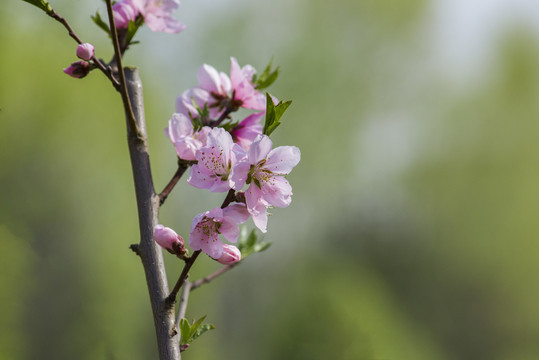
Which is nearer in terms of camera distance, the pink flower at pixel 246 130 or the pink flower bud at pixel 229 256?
the pink flower bud at pixel 229 256

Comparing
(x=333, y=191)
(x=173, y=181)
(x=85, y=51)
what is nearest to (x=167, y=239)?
(x=173, y=181)

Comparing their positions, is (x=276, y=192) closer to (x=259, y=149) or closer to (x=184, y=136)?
(x=259, y=149)

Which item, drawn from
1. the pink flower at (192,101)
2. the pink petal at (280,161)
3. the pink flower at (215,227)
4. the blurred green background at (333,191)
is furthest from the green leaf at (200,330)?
the blurred green background at (333,191)

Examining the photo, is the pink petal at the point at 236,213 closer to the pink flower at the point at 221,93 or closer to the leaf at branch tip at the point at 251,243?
the pink flower at the point at 221,93

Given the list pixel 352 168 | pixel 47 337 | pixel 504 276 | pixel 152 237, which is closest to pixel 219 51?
pixel 352 168

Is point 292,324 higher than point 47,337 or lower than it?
higher

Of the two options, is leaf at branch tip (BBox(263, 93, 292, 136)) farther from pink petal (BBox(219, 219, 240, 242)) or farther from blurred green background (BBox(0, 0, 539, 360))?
blurred green background (BBox(0, 0, 539, 360))

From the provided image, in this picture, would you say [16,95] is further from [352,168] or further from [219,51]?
[352,168]
